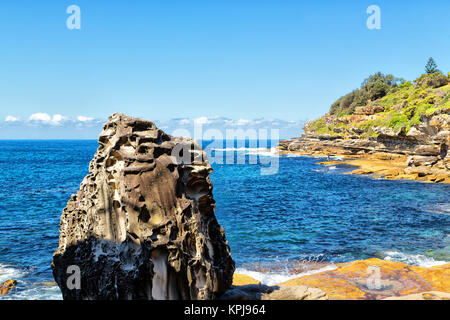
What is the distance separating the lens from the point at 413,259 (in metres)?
16.0

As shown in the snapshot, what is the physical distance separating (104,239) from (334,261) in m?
12.0

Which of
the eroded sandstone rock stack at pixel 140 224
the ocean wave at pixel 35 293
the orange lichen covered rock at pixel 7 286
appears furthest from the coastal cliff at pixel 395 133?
the orange lichen covered rock at pixel 7 286

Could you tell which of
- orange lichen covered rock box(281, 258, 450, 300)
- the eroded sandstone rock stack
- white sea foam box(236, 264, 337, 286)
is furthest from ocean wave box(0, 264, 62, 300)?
orange lichen covered rock box(281, 258, 450, 300)

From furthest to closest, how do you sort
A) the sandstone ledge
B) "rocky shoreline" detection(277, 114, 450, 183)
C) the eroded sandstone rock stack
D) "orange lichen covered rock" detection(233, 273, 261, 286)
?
"rocky shoreline" detection(277, 114, 450, 183) → the sandstone ledge → "orange lichen covered rock" detection(233, 273, 261, 286) → the eroded sandstone rock stack

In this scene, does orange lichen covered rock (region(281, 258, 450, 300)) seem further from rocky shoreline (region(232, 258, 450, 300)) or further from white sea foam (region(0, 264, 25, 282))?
white sea foam (region(0, 264, 25, 282))

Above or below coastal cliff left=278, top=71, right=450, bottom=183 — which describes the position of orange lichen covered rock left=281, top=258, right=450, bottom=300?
below

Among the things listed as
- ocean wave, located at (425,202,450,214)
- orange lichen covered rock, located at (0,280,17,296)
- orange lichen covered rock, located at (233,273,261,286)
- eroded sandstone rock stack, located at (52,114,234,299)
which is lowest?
orange lichen covered rock, located at (0,280,17,296)

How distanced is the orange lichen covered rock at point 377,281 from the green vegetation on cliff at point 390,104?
102 ft

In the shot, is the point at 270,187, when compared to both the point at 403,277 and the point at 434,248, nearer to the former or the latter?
the point at 434,248

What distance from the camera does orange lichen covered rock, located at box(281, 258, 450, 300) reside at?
436 inches

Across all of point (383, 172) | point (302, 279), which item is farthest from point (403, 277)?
point (383, 172)

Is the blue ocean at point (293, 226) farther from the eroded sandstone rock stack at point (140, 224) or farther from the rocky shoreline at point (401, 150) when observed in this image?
the eroded sandstone rock stack at point (140, 224)

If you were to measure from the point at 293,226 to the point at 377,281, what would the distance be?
1071cm

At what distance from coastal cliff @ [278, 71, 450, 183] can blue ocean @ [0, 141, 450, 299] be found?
603 cm
